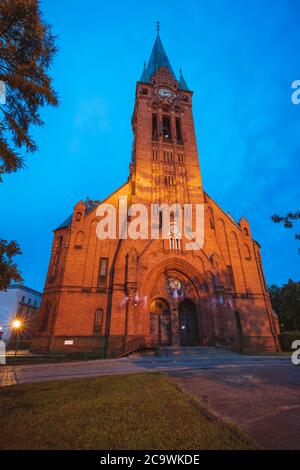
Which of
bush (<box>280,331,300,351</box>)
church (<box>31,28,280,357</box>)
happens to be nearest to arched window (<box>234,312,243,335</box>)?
church (<box>31,28,280,357</box>)

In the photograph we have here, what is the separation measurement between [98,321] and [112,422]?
719 inches

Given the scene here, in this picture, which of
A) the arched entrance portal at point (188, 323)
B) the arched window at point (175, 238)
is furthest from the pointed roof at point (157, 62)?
the arched entrance portal at point (188, 323)

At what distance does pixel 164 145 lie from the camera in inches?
1168

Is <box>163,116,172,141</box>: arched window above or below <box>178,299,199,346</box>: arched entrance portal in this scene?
above

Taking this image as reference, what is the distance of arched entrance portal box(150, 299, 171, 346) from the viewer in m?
20.8

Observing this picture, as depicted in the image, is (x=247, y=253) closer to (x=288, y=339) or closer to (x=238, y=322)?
(x=238, y=322)

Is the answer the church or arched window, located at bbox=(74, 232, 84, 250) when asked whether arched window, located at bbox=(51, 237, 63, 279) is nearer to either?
the church

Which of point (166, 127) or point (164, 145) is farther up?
point (166, 127)

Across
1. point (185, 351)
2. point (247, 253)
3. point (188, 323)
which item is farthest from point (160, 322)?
point (247, 253)

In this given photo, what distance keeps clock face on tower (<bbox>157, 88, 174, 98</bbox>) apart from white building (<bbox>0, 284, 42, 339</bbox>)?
1663 inches

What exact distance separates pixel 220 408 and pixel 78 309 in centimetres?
1834

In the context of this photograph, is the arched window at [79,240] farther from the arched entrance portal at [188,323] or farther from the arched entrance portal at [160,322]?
the arched entrance portal at [188,323]
